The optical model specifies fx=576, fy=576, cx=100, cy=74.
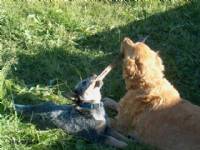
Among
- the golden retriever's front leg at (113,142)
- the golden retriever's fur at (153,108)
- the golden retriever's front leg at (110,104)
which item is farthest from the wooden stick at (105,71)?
the golden retriever's front leg at (113,142)

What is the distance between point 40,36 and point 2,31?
492 millimetres

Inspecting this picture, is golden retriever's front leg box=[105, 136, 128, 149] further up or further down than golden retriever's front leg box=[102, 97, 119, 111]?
further down

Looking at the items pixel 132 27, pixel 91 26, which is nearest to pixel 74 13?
pixel 91 26

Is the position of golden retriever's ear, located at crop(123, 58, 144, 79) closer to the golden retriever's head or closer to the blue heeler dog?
the golden retriever's head

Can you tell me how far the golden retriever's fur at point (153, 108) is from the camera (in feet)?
18.6

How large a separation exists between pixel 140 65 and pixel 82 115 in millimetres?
785

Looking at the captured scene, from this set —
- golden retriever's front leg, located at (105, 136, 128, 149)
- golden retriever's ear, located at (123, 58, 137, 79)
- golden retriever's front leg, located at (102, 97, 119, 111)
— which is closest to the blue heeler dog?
golden retriever's front leg, located at (105, 136, 128, 149)

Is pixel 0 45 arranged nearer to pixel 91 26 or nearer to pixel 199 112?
pixel 91 26

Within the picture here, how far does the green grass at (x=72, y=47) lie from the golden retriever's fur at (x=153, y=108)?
10.4 inches

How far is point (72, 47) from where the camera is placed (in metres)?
7.43

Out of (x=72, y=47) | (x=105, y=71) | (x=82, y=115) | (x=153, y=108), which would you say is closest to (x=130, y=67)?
(x=105, y=71)

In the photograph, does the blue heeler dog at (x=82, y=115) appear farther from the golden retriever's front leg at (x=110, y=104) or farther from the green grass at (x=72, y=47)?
the golden retriever's front leg at (x=110, y=104)

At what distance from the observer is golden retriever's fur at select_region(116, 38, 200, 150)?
18.6ft

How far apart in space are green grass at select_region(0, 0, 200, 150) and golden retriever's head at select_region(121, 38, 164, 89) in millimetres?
696
